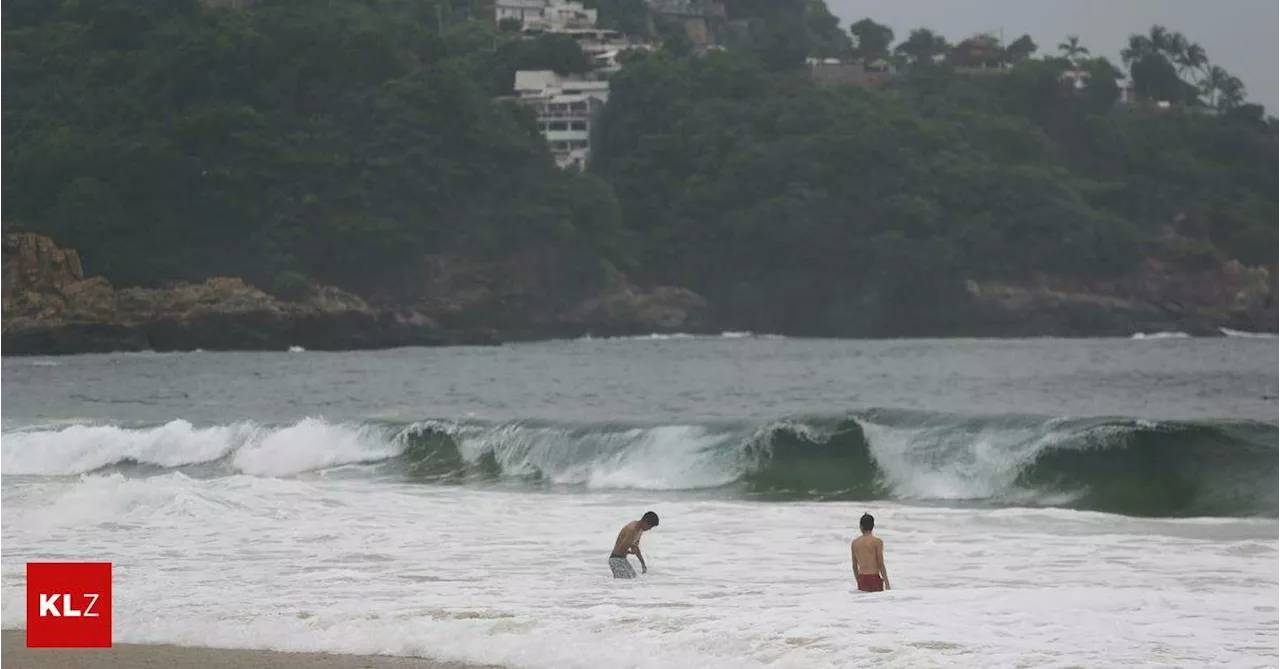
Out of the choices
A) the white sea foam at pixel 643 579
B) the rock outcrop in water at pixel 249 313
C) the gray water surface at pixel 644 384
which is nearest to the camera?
the white sea foam at pixel 643 579

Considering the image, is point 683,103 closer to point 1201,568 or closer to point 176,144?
point 176,144

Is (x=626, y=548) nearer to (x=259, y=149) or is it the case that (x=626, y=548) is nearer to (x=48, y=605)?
(x=48, y=605)

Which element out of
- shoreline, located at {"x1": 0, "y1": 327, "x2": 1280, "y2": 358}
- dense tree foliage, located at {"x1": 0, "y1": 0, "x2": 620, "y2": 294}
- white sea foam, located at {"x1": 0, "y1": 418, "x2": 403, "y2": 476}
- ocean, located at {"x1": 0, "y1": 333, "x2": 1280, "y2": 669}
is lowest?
shoreline, located at {"x1": 0, "y1": 327, "x2": 1280, "y2": 358}

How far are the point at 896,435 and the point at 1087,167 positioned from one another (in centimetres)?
10566

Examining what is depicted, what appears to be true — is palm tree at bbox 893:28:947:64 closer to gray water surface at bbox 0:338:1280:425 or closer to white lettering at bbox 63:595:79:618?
gray water surface at bbox 0:338:1280:425

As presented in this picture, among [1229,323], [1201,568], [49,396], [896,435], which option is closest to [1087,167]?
[1229,323]

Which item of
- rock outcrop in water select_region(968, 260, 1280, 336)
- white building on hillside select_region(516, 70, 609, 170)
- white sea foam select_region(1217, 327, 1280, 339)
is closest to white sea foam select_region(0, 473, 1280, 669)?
rock outcrop in water select_region(968, 260, 1280, 336)

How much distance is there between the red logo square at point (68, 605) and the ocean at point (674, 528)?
0.61 feet

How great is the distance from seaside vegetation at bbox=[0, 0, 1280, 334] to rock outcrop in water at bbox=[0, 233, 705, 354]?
231cm

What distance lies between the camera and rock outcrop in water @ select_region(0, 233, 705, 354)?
265ft

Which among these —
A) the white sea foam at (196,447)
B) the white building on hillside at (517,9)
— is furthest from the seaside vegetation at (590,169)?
the white sea foam at (196,447)

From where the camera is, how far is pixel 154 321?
83.0 metres

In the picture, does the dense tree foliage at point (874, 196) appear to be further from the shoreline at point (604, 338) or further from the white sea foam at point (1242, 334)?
the white sea foam at point (1242, 334)

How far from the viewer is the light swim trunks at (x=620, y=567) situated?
49.4 feet
